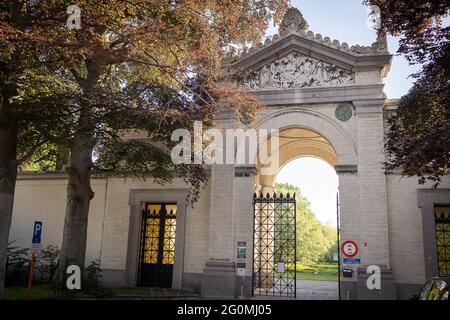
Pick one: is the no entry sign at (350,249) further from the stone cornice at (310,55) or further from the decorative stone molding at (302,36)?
the decorative stone molding at (302,36)

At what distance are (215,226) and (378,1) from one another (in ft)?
32.9

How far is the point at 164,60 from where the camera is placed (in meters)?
14.5

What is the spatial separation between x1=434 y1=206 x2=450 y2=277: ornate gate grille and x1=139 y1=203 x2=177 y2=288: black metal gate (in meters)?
10.0

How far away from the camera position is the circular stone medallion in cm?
1700

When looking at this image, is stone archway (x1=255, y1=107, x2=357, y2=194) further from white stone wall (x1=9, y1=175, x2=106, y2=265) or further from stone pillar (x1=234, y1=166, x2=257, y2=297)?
white stone wall (x1=9, y1=175, x2=106, y2=265)

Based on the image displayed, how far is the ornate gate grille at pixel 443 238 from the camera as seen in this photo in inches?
612

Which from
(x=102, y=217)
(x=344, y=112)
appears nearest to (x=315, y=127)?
(x=344, y=112)

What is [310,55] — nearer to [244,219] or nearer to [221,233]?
[244,219]

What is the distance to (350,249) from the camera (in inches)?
598

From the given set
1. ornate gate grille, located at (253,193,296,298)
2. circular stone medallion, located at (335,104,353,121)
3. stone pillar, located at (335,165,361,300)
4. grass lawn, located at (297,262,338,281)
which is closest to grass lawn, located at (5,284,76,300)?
ornate gate grille, located at (253,193,296,298)

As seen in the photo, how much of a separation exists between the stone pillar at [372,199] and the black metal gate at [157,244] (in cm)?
757

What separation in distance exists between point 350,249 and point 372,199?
2.03m
